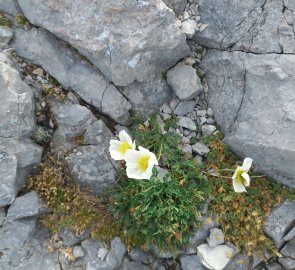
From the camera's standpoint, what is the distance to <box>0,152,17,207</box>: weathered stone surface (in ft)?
17.1

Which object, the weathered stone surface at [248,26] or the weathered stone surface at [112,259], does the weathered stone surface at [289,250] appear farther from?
the weathered stone surface at [248,26]

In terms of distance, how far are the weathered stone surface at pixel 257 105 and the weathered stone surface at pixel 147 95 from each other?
60 cm

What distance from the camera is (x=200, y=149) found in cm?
573

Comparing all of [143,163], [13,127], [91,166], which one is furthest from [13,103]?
[143,163]

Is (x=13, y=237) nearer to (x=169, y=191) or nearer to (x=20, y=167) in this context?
(x=20, y=167)

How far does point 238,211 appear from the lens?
5.55 meters

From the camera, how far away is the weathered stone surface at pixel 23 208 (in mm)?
5316

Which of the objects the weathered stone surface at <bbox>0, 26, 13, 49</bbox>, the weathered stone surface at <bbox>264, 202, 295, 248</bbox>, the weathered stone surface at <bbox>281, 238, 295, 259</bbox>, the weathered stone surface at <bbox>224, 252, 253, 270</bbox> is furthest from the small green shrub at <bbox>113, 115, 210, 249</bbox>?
the weathered stone surface at <bbox>0, 26, 13, 49</bbox>

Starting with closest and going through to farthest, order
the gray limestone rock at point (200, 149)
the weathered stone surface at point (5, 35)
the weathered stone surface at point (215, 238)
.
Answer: the weathered stone surface at point (5, 35) → the weathered stone surface at point (215, 238) → the gray limestone rock at point (200, 149)

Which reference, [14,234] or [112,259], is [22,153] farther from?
[112,259]

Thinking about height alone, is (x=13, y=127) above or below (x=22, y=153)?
above

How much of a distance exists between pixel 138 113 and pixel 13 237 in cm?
221

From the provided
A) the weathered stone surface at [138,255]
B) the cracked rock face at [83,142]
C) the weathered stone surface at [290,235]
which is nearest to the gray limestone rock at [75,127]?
the cracked rock face at [83,142]

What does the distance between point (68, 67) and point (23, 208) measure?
1842 millimetres
